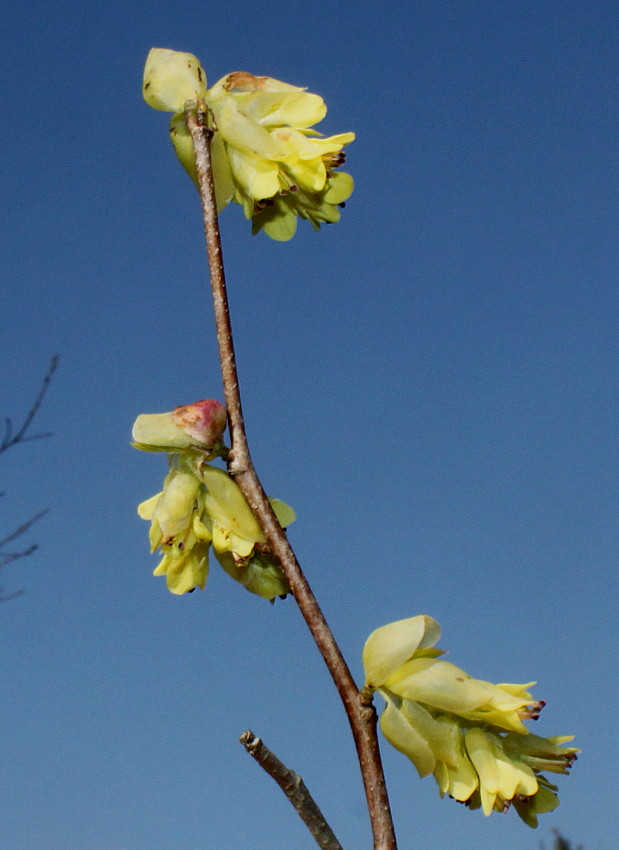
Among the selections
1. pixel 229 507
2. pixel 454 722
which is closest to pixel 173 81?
→ pixel 229 507

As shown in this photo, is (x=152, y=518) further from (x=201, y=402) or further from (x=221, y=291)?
(x=221, y=291)

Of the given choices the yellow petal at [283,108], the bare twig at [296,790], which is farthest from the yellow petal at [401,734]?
the yellow petal at [283,108]

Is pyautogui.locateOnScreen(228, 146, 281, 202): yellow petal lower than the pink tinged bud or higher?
higher

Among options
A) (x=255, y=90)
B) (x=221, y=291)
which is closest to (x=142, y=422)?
(x=221, y=291)

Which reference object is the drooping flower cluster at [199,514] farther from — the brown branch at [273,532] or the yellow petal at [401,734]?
the yellow petal at [401,734]

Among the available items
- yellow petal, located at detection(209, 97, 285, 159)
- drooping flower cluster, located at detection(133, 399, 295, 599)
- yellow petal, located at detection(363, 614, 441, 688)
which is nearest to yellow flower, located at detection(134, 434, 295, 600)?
drooping flower cluster, located at detection(133, 399, 295, 599)

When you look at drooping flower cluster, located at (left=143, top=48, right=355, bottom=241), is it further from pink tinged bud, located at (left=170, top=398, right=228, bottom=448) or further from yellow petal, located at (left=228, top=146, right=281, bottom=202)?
pink tinged bud, located at (left=170, top=398, right=228, bottom=448)

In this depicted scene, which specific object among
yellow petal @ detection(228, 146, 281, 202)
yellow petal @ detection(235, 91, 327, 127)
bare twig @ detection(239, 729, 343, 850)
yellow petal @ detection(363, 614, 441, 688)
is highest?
yellow petal @ detection(235, 91, 327, 127)
